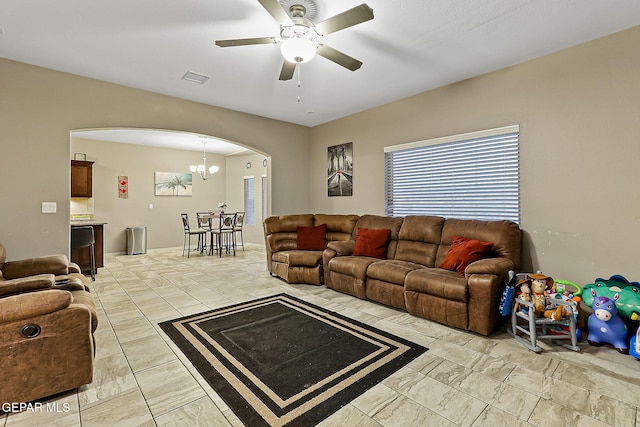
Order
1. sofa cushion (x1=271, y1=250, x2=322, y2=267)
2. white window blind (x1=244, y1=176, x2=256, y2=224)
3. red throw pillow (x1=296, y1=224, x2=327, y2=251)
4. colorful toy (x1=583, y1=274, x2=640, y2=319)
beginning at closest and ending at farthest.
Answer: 1. colorful toy (x1=583, y1=274, x2=640, y2=319)
2. sofa cushion (x1=271, y1=250, x2=322, y2=267)
3. red throw pillow (x1=296, y1=224, x2=327, y2=251)
4. white window blind (x1=244, y1=176, x2=256, y2=224)

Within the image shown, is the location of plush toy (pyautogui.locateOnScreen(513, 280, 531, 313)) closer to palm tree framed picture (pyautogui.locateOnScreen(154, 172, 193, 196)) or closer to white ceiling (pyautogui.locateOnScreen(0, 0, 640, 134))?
white ceiling (pyautogui.locateOnScreen(0, 0, 640, 134))

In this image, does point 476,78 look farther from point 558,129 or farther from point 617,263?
point 617,263

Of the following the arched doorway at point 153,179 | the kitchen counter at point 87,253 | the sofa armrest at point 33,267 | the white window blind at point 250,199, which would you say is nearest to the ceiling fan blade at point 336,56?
the sofa armrest at point 33,267

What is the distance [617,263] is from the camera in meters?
2.83

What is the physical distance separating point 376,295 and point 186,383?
223 centimetres

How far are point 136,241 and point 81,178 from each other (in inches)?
75.6

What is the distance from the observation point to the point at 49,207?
3633 mm

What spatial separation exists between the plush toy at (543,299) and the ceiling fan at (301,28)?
2565 mm

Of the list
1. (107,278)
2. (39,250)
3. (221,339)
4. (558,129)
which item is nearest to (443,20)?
(558,129)

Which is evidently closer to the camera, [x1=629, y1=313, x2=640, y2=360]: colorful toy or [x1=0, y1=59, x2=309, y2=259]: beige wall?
[x1=629, y1=313, x2=640, y2=360]: colorful toy

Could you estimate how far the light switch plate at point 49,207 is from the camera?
3602 mm

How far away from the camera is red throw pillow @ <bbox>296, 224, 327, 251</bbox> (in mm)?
4930

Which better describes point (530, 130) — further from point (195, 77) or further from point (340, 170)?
point (195, 77)
